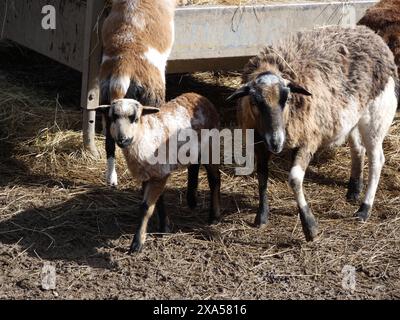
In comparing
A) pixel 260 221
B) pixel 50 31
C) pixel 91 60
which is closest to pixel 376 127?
pixel 260 221

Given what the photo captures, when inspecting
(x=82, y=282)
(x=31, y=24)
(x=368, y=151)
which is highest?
(x=31, y=24)

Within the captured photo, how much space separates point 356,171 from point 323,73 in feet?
3.95

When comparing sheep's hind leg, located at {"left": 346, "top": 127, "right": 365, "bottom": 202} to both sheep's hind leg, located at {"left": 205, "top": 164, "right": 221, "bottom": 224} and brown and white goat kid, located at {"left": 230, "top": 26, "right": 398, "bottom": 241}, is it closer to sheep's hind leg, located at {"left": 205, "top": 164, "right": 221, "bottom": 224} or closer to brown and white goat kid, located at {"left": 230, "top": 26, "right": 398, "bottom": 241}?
brown and white goat kid, located at {"left": 230, "top": 26, "right": 398, "bottom": 241}

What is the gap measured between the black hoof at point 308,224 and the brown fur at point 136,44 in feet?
4.66

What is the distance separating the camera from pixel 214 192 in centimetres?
700

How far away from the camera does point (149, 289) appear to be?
587 centimetres

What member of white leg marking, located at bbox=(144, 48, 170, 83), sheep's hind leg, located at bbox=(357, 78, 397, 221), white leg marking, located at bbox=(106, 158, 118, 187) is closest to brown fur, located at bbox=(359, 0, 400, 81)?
sheep's hind leg, located at bbox=(357, 78, 397, 221)

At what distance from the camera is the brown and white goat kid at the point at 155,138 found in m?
6.11

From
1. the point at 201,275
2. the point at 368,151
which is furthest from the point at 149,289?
the point at 368,151

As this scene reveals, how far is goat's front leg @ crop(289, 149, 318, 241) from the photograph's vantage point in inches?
261

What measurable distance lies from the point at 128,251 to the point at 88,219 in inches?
28.8

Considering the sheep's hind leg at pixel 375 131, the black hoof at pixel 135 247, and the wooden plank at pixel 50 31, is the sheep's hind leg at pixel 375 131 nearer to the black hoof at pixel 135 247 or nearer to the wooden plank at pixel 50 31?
the black hoof at pixel 135 247

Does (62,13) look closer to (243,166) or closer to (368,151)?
(243,166)

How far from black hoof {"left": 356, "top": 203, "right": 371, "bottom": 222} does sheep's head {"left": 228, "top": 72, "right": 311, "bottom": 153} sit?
3.90 feet
